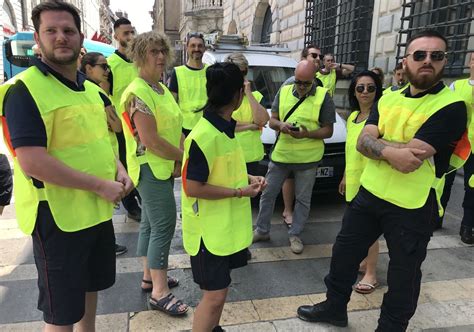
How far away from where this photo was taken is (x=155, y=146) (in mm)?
2543

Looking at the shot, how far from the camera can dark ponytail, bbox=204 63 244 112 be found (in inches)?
79.5

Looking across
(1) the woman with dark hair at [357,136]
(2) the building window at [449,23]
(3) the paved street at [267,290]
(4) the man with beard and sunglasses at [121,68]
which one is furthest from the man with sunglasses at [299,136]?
(2) the building window at [449,23]

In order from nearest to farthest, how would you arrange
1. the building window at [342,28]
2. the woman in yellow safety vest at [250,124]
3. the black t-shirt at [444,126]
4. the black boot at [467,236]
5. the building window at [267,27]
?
the black t-shirt at [444,126] < the woman in yellow safety vest at [250,124] < the black boot at [467,236] < the building window at [342,28] < the building window at [267,27]

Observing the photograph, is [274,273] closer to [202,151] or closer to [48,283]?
[202,151]

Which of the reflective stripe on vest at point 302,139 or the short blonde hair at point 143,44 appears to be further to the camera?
the reflective stripe on vest at point 302,139

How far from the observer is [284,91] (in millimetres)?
4000

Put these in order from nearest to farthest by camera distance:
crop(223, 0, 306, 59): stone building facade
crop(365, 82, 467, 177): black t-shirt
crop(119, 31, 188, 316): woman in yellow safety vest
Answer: crop(365, 82, 467, 177): black t-shirt, crop(119, 31, 188, 316): woman in yellow safety vest, crop(223, 0, 306, 59): stone building facade

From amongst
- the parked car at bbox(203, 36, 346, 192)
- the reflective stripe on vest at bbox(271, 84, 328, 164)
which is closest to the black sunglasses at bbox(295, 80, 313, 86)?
the reflective stripe on vest at bbox(271, 84, 328, 164)

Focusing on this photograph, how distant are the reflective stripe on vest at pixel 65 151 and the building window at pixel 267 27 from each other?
1433 centimetres

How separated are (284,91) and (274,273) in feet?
6.06

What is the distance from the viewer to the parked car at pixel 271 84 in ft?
15.8

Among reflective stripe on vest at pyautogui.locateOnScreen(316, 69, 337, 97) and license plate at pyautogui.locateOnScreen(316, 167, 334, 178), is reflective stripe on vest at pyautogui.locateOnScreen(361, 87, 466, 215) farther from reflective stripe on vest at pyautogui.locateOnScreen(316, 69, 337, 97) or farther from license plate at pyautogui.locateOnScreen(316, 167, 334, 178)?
reflective stripe on vest at pyautogui.locateOnScreen(316, 69, 337, 97)

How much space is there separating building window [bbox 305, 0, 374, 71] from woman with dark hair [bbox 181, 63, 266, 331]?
22.7 ft

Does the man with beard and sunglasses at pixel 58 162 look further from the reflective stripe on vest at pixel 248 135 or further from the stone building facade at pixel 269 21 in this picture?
the stone building facade at pixel 269 21
